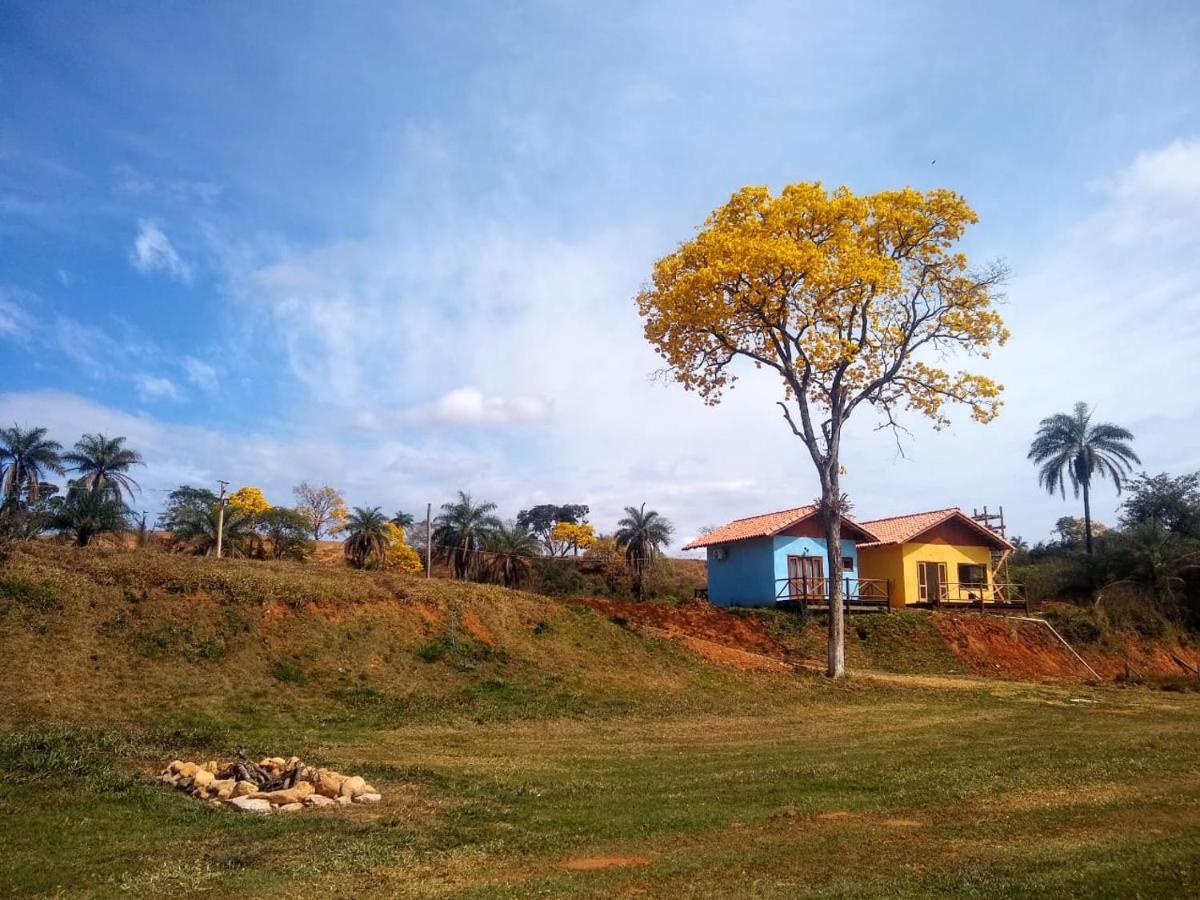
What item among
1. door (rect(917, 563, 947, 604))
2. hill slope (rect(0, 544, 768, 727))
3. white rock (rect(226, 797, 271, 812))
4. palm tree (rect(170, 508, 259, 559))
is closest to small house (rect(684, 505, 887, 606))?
door (rect(917, 563, 947, 604))

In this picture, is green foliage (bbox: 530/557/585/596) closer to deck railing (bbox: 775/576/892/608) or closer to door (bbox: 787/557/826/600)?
door (bbox: 787/557/826/600)

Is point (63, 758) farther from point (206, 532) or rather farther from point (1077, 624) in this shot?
point (1077, 624)

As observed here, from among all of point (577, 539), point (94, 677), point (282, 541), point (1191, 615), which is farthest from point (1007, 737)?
point (577, 539)

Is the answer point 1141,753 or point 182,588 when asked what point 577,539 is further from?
point 1141,753

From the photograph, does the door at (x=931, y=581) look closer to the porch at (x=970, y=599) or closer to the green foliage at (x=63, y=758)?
the porch at (x=970, y=599)

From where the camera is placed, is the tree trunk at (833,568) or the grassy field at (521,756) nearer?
the grassy field at (521,756)

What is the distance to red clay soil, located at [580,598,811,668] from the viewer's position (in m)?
34.2

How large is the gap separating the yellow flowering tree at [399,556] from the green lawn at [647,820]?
144 feet

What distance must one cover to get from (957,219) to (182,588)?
24.0 m

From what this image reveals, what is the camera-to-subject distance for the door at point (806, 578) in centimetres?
4103

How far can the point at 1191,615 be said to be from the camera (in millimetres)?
45750

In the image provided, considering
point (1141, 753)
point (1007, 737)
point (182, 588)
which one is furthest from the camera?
point (182, 588)

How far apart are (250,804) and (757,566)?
34785mm

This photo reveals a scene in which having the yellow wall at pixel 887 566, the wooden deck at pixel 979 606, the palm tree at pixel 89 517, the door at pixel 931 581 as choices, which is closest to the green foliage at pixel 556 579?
the yellow wall at pixel 887 566
